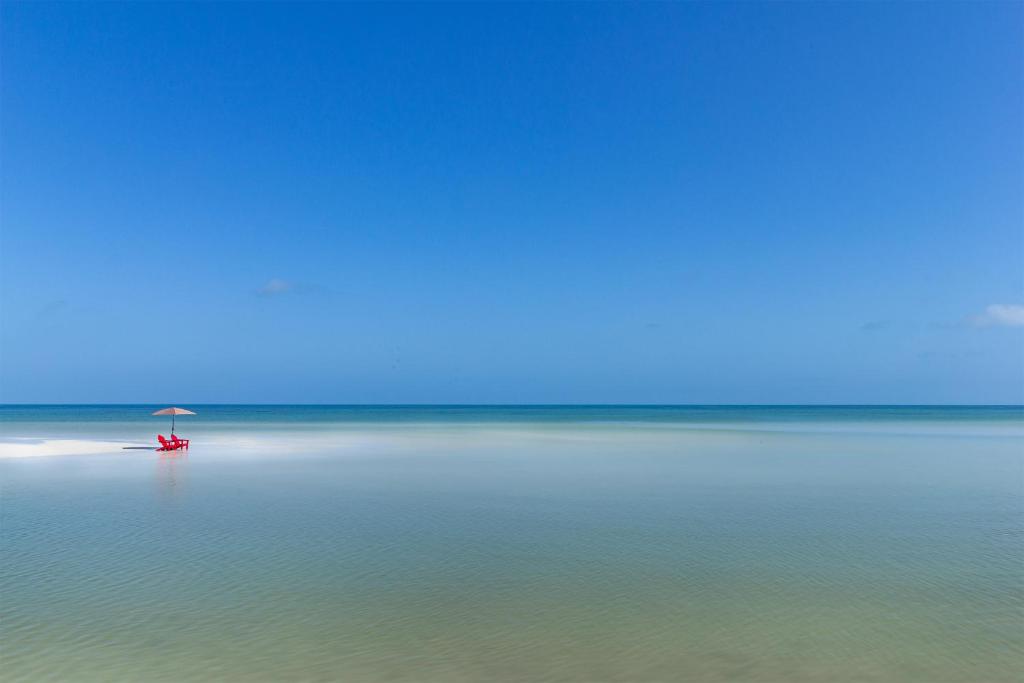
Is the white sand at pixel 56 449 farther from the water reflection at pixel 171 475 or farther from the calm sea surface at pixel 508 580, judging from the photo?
the calm sea surface at pixel 508 580

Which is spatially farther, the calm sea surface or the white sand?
the white sand

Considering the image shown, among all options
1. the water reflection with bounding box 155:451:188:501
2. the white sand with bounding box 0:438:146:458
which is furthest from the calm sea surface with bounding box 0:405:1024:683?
the white sand with bounding box 0:438:146:458

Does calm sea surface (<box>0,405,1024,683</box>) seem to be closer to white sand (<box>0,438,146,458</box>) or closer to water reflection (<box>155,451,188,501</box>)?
water reflection (<box>155,451,188,501</box>)

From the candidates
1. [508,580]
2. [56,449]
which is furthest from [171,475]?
[508,580]

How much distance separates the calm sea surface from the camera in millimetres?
6652

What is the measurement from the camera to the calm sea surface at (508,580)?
21.8ft

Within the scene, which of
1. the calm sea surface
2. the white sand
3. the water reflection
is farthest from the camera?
the white sand

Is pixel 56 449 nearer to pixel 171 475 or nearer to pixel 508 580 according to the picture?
pixel 171 475

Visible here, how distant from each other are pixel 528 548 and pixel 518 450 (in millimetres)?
21779

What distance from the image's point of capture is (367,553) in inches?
433

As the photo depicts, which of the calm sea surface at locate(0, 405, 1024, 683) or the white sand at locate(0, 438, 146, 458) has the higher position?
the white sand at locate(0, 438, 146, 458)

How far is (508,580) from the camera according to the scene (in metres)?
9.48

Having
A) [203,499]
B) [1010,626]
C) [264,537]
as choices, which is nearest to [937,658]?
[1010,626]

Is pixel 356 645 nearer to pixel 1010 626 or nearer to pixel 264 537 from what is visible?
pixel 264 537
